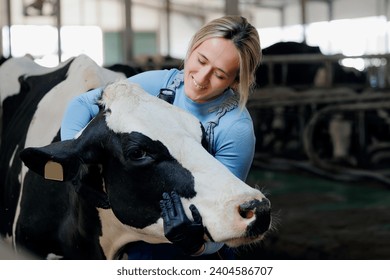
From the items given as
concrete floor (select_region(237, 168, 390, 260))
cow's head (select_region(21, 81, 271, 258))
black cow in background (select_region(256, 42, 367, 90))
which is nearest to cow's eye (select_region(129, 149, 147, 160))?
cow's head (select_region(21, 81, 271, 258))

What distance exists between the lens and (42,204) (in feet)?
4.17

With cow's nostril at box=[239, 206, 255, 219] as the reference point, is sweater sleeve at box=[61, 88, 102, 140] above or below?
above

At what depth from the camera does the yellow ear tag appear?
1029 millimetres

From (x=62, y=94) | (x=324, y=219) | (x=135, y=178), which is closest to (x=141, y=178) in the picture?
(x=135, y=178)

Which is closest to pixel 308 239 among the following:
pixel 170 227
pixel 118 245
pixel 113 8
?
pixel 118 245

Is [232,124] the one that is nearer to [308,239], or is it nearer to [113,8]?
[308,239]

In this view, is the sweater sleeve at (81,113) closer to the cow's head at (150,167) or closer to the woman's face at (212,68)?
the cow's head at (150,167)

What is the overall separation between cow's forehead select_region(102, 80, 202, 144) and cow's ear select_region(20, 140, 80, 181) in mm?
56

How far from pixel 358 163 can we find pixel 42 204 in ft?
9.94

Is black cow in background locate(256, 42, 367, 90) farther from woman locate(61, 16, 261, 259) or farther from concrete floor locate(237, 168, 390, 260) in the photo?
woman locate(61, 16, 261, 259)

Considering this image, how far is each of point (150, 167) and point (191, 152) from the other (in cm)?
5

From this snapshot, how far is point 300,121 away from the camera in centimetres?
446

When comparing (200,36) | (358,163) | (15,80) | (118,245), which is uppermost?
(200,36)

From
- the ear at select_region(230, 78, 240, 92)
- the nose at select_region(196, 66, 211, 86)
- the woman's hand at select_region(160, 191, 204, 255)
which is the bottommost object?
the woman's hand at select_region(160, 191, 204, 255)
